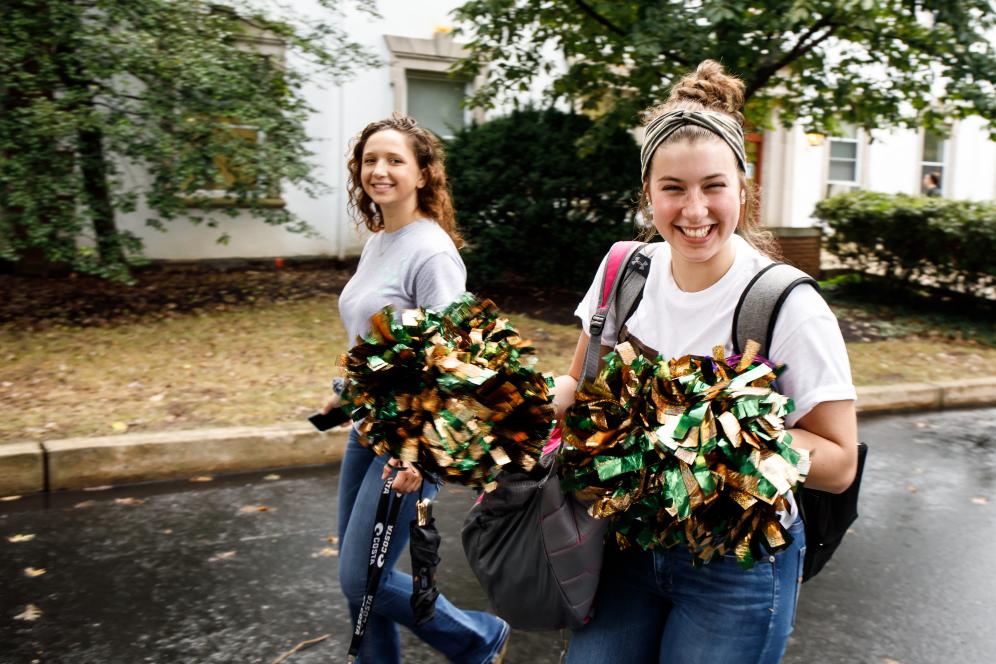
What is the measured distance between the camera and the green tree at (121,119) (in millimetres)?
8938

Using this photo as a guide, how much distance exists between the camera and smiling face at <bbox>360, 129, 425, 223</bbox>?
128 inches

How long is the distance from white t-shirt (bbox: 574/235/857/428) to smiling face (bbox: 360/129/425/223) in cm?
102

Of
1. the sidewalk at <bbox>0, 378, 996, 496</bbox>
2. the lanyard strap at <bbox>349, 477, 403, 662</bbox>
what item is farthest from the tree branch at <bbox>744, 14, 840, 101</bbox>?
the lanyard strap at <bbox>349, 477, 403, 662</bbox>

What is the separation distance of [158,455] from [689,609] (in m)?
4.75

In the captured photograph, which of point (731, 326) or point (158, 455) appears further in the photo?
point (158, 455)

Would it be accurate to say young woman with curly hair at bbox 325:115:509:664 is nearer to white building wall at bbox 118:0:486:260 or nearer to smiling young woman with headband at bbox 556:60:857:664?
smiling young woman with headband at bbox 556:60:857:664

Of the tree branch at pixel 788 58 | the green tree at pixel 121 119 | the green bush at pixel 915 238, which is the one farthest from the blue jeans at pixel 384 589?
the green bush at pixel 915 238

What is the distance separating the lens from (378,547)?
2951mm

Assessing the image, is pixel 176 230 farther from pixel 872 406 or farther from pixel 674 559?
pixel 674 559

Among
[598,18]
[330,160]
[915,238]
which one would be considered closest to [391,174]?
[598,18]

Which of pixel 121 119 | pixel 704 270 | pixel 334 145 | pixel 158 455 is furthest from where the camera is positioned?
pixel 334 145

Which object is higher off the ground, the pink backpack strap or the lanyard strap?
the pink backpack strap

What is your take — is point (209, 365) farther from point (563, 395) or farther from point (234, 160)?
point (563, 395)

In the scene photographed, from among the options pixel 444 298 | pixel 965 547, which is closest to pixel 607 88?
pixel 965 547
